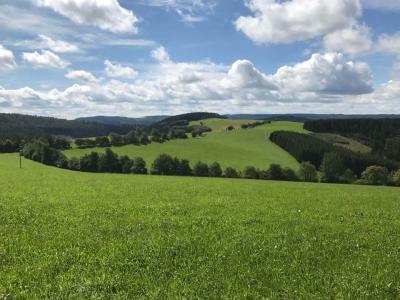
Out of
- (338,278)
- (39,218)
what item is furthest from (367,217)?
(39,218)

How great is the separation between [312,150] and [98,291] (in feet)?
419

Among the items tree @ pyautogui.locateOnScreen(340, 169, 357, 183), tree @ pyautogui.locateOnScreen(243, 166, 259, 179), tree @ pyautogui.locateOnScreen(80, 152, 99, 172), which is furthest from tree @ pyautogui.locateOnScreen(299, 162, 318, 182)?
tree @ pyautogui.locateOnScreen(80, 152, 99, 172)

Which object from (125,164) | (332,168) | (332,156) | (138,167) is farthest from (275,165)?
(125,164)

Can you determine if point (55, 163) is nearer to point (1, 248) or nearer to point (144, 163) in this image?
point (144, 163)

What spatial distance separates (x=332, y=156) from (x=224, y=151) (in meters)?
39.5

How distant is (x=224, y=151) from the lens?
14612 centimetres

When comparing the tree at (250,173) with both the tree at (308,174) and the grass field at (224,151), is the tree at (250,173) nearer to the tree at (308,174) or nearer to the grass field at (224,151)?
the grass field at (224,151)

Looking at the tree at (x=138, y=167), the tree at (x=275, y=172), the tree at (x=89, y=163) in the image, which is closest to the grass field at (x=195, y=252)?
the tree at (x=275, y=172)

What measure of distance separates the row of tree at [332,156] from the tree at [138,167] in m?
46.9

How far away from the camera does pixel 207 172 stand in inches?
4464

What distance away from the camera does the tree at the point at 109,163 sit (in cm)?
11512

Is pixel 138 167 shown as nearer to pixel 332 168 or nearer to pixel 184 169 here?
pixel 184 169

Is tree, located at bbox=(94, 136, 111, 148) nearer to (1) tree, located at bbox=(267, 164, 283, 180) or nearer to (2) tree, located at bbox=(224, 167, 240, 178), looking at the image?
(2) tree, located at bbox=(224, 167, 240, 178)

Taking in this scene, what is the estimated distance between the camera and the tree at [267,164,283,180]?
11106cm
